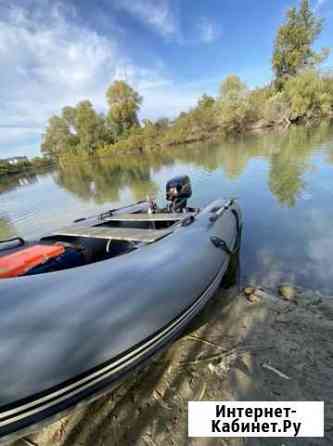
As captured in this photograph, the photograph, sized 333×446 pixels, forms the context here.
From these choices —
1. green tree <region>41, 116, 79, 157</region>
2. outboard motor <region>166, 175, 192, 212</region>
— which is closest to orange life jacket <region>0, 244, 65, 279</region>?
outboard motor <region>166, 175, 192, 212</region>

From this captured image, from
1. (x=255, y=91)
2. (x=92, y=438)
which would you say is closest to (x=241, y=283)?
(x=92, y=438)

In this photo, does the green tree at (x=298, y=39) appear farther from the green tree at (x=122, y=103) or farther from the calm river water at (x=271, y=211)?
the calm river water at (x=271, y=211)

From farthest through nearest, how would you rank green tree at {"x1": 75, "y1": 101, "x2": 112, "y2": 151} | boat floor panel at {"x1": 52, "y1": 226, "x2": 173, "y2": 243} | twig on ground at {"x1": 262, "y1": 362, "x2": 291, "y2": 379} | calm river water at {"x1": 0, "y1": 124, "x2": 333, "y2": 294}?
green tree at {"x1": 75, "y1": 101, "x2": 112, "y2": 151}, calm river water at {"x1": 0, "y1": 124, "x2": 333, "y2": 294}, boat floor panel at {"x1": 52, "y1": 226, "x2": 173, "y2": 243}, twig on ground at {"x1": 262, "y1": 362, "x2": 291, "y2": 379}

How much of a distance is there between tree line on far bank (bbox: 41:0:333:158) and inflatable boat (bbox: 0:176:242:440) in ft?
90.9

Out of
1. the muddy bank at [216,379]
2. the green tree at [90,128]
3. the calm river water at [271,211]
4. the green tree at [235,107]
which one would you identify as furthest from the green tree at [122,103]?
the muddy bank at [216,379]

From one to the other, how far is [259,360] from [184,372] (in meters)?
0.52

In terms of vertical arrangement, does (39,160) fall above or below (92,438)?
above

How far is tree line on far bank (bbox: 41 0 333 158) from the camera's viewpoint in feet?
76.0

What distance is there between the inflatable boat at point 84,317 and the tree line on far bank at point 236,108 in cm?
2771

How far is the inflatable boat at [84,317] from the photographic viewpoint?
0.82 meters

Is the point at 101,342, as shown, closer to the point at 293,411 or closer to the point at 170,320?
the point at 170,320

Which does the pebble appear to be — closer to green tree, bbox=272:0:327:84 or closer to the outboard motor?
the outboard motor

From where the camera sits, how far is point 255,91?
28.1 meters

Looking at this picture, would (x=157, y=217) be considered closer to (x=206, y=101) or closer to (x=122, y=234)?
(x=122, y=234)
